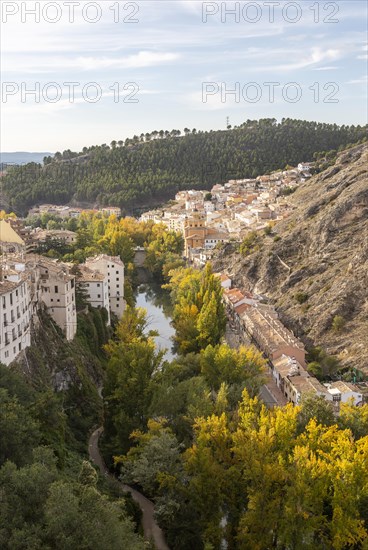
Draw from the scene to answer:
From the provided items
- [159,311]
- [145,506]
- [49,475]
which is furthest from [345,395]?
[159,311]

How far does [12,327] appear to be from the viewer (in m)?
25.5

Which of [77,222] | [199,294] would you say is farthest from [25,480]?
[77,222]

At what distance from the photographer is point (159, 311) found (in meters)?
56.8

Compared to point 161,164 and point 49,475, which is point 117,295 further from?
point 161,164

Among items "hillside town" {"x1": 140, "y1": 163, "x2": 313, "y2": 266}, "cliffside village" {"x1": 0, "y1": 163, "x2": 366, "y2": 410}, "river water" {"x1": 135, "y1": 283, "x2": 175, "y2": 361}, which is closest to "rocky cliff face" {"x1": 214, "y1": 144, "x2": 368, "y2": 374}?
"cliffside village" {"x1": 0, "y1": 163, "x2": 366, "y2": 410}

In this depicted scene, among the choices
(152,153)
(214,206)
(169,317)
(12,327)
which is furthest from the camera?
(152,153)

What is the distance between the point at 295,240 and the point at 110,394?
34.6 m

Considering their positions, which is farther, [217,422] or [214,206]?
[214,206]

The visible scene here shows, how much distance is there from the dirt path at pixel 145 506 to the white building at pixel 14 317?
5.76 m

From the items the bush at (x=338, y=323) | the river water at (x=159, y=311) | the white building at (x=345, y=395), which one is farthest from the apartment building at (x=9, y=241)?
the white building at (x=345, y=395)

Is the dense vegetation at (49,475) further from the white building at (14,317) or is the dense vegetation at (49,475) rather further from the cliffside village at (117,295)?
the cliffside village at (117,295)

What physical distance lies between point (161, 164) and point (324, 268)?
84.9 m

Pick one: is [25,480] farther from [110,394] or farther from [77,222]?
[77,222]

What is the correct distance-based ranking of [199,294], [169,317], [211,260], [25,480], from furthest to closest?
[211,260], [169,317], [199,294], [25,480]
